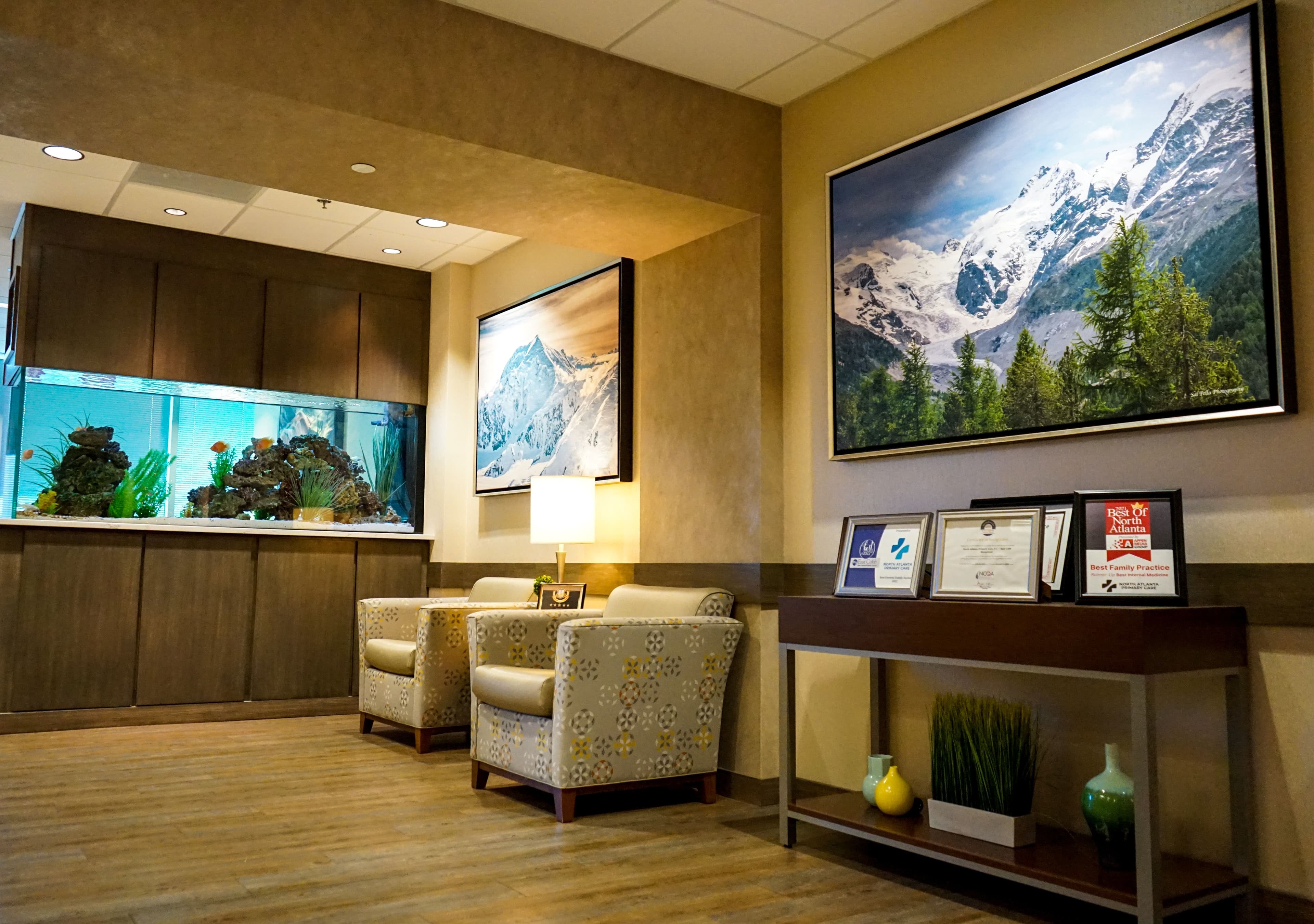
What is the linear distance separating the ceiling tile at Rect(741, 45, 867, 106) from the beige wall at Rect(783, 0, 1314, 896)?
2.2 inches

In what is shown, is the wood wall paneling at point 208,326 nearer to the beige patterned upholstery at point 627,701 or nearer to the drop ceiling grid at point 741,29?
the beige patterned upholstery at point 627,701

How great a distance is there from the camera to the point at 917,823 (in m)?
3.08

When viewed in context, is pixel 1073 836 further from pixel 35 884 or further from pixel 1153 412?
pixel 35 884

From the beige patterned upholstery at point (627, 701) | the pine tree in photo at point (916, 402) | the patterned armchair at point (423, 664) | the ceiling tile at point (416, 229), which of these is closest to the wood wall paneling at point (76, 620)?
the patterned armchair at point (423, 664)

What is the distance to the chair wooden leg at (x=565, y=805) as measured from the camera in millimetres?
3615

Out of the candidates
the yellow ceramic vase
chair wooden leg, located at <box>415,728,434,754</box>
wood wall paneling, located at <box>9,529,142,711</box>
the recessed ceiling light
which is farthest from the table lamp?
the recessed ceiling light

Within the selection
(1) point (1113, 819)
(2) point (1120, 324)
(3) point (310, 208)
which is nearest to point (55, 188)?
(3) point (310, 208)

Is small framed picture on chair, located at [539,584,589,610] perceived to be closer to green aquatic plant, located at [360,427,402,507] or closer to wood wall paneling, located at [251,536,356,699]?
wood wall paneling, located at [251,536,356,699]

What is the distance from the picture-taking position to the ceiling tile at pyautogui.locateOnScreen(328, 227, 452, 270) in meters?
6.30

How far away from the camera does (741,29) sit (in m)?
3.68

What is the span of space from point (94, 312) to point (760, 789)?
466 cm

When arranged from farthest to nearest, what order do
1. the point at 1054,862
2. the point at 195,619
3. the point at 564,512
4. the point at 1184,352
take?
the point at 195,619 → the point at 564,512 → the point at 1184,352 → the point at 1054,862

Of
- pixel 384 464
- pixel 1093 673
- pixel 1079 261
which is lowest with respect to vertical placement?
pixel 1093 673

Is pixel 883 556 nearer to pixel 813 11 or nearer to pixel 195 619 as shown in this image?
pixel 813 11
